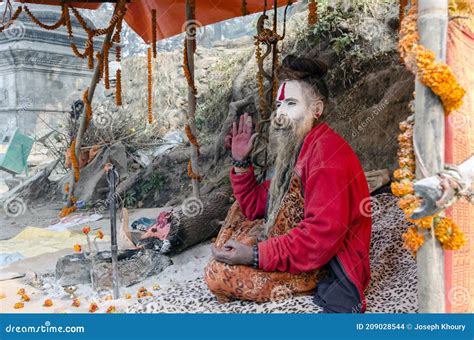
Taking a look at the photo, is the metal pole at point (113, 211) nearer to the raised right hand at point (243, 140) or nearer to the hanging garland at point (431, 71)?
the raised right hand at point (243, 140)

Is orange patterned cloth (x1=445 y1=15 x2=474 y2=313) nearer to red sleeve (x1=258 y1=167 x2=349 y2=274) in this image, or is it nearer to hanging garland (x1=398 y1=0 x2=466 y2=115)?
hanging garland (x1=398 y1=0 x2=466 y2=115)

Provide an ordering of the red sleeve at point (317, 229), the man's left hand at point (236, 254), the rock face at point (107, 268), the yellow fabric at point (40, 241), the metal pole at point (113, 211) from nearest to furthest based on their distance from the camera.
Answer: the red sleeve at point (317, 229), the man's left hand at point (236, 254), the metal pole at point (113, 211), the rock face at point (107, 268), the yellow fabric at point (40, 241)

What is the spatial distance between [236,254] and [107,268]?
1734 millimetres

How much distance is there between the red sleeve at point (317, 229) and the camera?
2.41 meters

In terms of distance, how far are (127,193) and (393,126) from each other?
410 cm

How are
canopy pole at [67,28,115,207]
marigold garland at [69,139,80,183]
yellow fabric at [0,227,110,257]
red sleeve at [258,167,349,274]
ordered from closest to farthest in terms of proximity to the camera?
red sleeve at [258,167,349,274]
yellow fabric at [0,227,110,257]
canopy pole at [67,28,115,207]
marigold garland at [69,139,80,183]

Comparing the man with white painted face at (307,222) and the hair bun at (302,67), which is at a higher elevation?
the hair bun at (302,67)

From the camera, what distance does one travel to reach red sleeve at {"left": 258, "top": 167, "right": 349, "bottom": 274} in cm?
241

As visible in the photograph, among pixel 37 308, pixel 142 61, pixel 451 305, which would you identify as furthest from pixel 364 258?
pixel 142 61

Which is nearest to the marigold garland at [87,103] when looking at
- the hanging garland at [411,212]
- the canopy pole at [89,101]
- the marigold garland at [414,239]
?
the canopy pole at [89,101]

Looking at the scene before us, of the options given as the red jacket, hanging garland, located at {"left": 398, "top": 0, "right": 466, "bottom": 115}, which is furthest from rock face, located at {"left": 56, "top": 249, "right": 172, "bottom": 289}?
hanging garland, located at {"left": 398, "top": 0, "right": 466, "bottom": 115}

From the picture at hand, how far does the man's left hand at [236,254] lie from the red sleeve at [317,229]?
7cm

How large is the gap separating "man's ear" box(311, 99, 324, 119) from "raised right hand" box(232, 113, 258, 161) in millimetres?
409

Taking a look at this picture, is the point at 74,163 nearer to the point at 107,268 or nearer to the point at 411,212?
the point at 107,268
